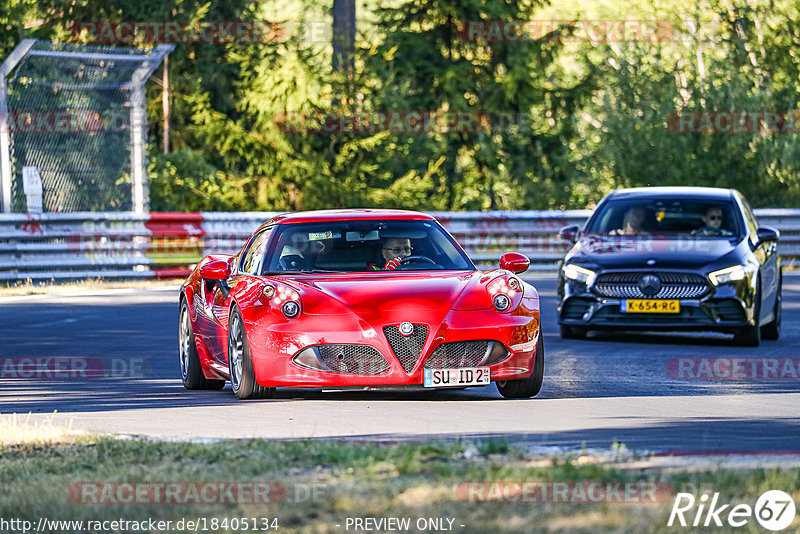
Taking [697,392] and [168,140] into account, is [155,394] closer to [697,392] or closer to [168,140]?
[697,392]

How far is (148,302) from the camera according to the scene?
21.0 meters

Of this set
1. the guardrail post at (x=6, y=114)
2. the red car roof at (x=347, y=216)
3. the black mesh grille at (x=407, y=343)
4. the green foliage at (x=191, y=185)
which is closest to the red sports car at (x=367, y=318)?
the black mesh grille at (x=407, y=343)

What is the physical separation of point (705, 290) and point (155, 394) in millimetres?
6041

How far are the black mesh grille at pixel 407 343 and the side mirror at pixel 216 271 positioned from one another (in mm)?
1776

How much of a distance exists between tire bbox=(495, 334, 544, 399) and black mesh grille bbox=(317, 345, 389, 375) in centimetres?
102

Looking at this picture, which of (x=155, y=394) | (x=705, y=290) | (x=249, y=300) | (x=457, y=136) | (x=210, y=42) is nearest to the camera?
(x=249, y=300)

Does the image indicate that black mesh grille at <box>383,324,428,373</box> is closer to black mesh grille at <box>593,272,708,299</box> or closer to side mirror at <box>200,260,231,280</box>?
side mirror at <box>200,260,231,280</box>

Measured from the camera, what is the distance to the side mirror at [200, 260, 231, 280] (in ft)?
37.4

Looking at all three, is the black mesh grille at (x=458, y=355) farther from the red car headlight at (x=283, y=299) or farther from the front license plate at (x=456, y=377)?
the red car headlight at (x=283, y=299)

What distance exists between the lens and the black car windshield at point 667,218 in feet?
53.6

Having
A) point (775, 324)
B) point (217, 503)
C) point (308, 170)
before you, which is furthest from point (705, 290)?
point (308, 170)

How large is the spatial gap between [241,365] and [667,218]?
7.22m

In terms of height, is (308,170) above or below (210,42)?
below

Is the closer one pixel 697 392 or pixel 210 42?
pixel 697 392
